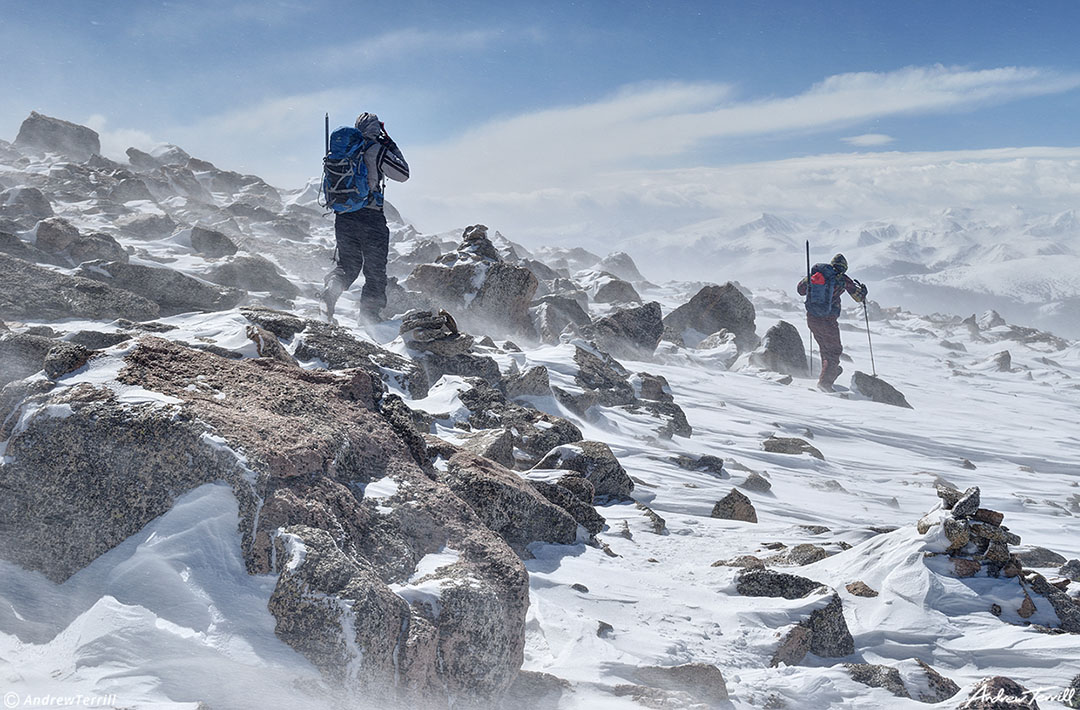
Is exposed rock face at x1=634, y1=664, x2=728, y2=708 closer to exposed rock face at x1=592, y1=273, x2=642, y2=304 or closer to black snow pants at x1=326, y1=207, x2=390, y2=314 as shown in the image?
black snow pants at x1=326, y1=207, x2=390, y2=314

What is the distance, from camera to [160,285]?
10492mm

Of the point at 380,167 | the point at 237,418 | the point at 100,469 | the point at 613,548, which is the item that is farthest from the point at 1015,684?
the point at 380,167

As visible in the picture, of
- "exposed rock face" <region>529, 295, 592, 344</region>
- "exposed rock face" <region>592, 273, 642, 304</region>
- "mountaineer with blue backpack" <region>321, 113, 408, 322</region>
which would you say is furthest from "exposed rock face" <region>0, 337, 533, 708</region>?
"exposed rock face" <region>592, 273, 642, 304</region>

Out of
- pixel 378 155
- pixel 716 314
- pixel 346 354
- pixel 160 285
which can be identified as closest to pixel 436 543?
pixel 346 354

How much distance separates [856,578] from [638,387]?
7.06 m

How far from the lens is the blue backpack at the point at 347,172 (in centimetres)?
895

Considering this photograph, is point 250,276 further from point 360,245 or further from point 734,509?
point 734,509

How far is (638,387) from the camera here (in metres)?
11.8

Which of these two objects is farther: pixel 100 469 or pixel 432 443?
pixel 432 443

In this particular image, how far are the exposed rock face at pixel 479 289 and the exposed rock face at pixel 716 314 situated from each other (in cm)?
893

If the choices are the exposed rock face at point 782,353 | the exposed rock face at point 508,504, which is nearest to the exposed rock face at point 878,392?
the exposed rock face at point 782,353

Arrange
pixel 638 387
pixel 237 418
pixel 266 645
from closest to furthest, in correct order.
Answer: pixel 266 645, pixel 237 418, pixel 638 387

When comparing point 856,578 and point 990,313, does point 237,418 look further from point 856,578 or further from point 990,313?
point 990,313

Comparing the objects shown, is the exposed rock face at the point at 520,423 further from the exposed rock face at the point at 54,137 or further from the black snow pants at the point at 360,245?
the exposed rock face at the point at 54,137
